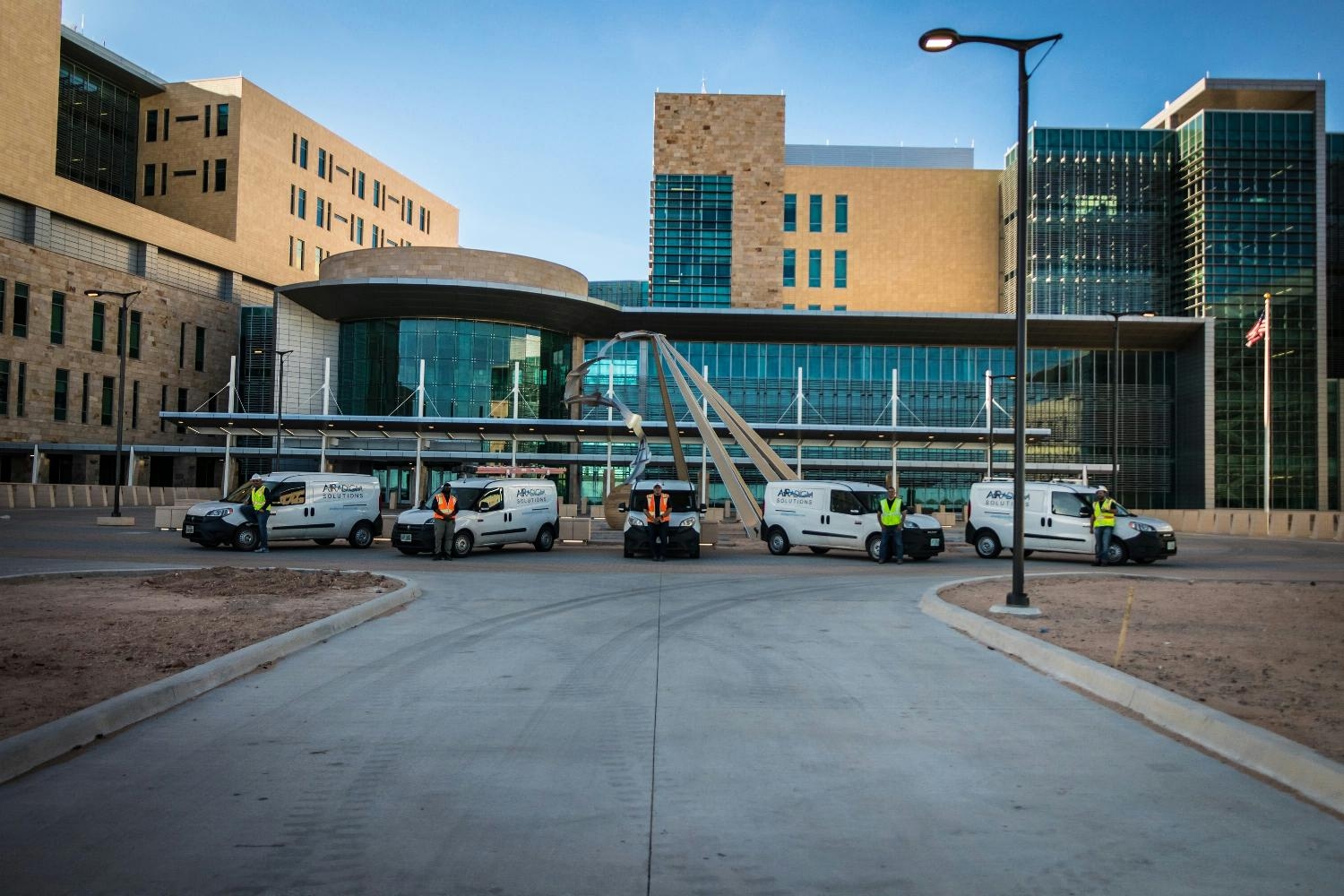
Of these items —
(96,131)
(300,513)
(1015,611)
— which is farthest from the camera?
(96,131)

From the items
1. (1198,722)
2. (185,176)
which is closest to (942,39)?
(1198,722)

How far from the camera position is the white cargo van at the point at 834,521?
79.3 ft

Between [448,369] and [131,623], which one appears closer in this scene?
[131,623]

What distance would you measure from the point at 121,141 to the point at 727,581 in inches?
2742

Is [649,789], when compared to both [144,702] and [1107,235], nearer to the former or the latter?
[144,702]

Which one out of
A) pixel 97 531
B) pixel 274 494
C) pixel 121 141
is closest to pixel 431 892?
pixel 274 494

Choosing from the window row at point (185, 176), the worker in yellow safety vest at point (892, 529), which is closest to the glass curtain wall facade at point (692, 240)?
the window row at point (185, 176)

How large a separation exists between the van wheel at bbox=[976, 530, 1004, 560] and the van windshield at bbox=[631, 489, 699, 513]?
7.36 meters

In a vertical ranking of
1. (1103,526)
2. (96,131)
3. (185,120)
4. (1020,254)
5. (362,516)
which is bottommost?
(362,516)

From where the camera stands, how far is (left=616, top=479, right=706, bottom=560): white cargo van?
2386 centimetres

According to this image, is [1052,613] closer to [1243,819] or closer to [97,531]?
[1243,819]

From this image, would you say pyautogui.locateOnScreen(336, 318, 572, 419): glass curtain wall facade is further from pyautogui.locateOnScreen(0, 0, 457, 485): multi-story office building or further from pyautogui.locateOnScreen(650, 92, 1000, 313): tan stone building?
pyautogui.locateOnScreen(650, 92, 1000, 313): tan stone building

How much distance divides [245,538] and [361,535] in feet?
10.5

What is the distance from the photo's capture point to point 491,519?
2428 centimetres
